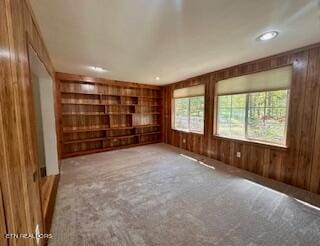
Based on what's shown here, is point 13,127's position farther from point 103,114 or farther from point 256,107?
point 103,114

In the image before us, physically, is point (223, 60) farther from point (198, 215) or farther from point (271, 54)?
point (198, 215)

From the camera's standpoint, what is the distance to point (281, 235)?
1.65 metres

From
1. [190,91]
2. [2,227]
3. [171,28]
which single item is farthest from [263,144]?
[2,227]

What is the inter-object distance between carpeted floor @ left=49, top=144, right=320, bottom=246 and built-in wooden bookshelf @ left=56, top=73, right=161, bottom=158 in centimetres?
142

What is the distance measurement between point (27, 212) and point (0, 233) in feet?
1.68

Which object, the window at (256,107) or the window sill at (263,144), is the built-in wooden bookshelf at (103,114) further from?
the window sill at (263,144)

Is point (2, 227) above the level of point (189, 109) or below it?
below

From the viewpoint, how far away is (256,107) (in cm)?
322

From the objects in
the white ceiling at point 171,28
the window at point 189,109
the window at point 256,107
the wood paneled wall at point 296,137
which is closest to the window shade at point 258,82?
the window at point 256,107

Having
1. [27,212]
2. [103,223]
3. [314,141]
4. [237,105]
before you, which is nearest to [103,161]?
[103,223]

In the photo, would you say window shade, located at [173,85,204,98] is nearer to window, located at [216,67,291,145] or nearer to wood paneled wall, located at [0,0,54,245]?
window, located at [216,67,291,145]

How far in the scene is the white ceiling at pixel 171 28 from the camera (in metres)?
1.46

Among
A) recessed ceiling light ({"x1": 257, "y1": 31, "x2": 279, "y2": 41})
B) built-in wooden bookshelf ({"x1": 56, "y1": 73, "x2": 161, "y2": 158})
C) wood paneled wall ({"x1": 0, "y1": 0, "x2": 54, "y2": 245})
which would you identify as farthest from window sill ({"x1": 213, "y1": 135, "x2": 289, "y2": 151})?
wood paneled wall ({"x1": 0, "y1": 0, "x2": 54, "y2": 245})

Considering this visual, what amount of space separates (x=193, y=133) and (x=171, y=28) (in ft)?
11.1
